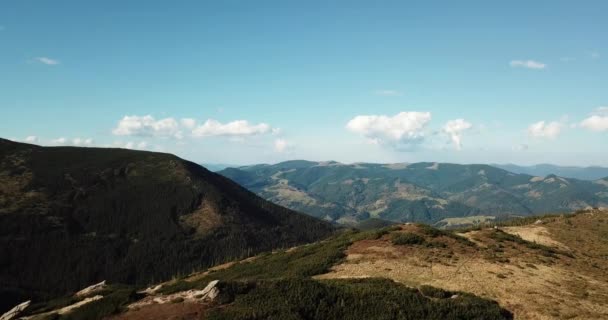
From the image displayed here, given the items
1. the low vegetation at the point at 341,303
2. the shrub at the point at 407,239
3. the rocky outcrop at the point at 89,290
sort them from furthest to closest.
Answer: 1. the rocky outcrop at the point at 89,290
2. the shrub at the point at 407,239
3. the low vegetation at the point at 341,303

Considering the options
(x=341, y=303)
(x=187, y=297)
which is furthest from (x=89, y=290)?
(x=341, y=303)

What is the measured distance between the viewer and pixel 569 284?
4725 centimetres

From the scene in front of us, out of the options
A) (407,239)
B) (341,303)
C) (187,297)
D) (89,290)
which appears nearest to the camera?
(341,303)

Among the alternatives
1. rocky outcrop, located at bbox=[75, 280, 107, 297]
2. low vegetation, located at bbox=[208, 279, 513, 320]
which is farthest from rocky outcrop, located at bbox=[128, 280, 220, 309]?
rocky outcrop, located at bbox=[75, 280, 107, 297]

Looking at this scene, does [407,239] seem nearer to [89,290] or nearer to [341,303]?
[341,303]

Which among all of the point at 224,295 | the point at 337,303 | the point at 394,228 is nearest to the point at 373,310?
the point at 337,303

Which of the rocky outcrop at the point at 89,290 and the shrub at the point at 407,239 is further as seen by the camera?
the rocky outcrop at the point at 89,290

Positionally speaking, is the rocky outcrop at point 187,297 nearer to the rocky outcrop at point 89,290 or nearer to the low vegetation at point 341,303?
the low vegetation at point 341,303

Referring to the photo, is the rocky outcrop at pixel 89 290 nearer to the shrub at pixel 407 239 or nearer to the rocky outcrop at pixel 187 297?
the rocky outcrop at pixel 187 297

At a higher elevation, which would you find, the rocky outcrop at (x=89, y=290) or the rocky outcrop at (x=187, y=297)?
the rocky outcrop at (x=187, y=297)

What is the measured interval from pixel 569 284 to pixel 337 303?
102ft

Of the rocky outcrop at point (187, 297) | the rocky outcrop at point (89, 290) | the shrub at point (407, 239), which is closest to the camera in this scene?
the rocky outcrop at point (187, 297)

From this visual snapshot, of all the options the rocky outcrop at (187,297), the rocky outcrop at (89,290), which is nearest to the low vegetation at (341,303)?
the rocky outcrop at (187,297)

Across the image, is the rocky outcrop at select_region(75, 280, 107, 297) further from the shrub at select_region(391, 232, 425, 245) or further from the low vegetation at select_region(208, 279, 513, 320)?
the shrub at select_region(391, 232, 425, 245)
